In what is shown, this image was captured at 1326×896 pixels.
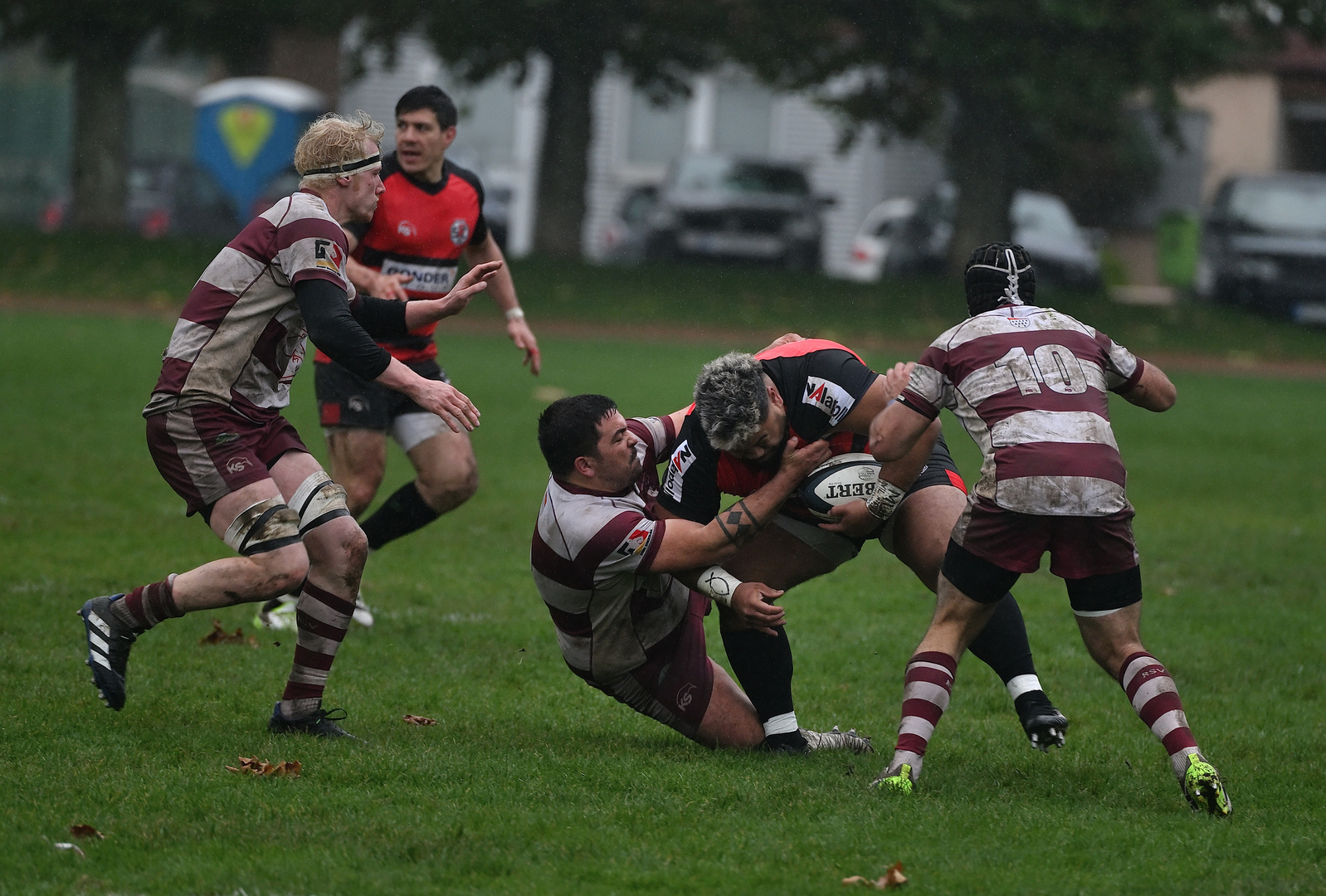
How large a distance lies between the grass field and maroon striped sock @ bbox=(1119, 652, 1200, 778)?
0.21 meters

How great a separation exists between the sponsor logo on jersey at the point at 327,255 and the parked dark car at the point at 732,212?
22817 mm

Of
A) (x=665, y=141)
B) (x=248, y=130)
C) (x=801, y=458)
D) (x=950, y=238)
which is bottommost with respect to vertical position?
(x=801, y=458)

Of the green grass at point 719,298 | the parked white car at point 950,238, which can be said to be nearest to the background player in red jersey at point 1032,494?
the green grass at point 719,298

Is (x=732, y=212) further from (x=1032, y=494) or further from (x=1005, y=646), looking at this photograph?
(x=1032, y=494)

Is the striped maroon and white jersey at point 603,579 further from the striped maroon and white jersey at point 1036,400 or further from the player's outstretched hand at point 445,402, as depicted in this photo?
the striped maroon and white jersey at point 1036,400

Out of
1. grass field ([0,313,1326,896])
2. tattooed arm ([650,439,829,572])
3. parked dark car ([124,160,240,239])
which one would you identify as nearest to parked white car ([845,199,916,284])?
parked dark car ([124,160,240,239])

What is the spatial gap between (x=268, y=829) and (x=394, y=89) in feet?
120

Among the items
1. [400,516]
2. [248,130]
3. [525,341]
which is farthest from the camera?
[248,130]

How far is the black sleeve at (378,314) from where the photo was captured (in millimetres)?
5730

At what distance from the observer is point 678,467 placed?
5.33 meters

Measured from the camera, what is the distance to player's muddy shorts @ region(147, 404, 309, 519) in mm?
5219

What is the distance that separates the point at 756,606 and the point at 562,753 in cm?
88

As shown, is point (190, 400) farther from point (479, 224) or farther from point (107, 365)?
point (107, 365)

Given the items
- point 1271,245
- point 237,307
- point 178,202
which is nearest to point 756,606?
point 237,307
